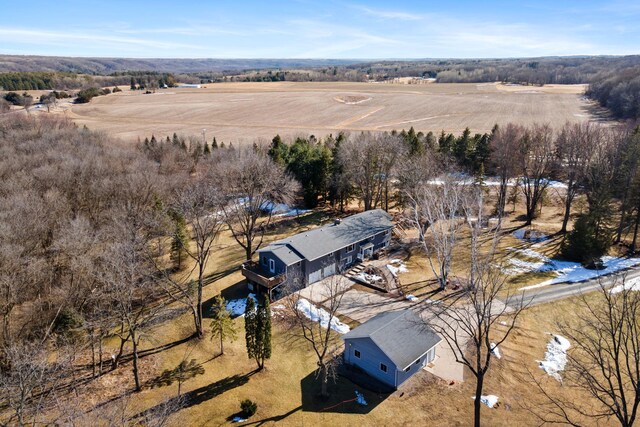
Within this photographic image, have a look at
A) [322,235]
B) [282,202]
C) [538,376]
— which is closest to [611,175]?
[538,376]

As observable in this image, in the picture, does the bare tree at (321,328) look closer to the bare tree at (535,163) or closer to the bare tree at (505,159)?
the bare tree at (505,159)

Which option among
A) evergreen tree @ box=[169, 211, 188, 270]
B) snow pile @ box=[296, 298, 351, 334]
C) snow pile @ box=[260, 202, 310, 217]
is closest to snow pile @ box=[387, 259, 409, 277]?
snow pile @ box=[296, 298, 351, 334]

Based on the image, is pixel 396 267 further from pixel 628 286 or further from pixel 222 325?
pixel 628 286

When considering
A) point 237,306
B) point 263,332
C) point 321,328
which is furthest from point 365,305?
point 263,332

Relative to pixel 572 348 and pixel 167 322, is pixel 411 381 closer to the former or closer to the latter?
pixel 572 348

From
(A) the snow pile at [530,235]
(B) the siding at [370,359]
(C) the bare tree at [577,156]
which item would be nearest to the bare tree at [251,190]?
(B) the siding at [370,359]
